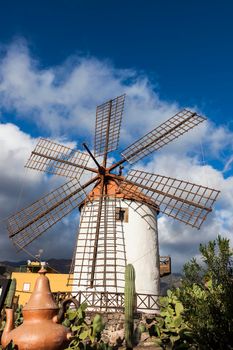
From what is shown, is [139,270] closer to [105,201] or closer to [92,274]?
[92,274]

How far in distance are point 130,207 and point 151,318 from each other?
4.60 m

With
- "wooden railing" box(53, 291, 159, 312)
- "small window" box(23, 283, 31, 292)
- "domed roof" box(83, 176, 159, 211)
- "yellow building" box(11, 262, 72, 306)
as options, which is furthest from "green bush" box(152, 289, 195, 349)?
"small window" box(23, 283, 31, 292)

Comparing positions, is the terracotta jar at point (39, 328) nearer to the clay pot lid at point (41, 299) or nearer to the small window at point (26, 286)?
the clay pot lid at point (41, 299)

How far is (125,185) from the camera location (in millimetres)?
15320

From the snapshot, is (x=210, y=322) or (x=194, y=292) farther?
(x=194, y=292)

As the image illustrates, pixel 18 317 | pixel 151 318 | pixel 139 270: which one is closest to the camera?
pixel 151 318

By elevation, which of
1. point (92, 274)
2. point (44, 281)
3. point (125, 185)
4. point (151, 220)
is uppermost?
point (125, 185)

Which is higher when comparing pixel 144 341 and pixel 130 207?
pixel 130 207

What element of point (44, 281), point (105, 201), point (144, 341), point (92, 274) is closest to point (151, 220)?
point (105, 201)

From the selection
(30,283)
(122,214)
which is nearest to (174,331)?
(122,214)

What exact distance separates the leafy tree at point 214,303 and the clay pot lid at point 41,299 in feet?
7.00

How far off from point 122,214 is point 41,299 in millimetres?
9296

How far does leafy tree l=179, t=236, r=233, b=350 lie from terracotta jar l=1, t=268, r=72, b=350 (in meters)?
1.88

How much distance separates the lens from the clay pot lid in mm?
5512
